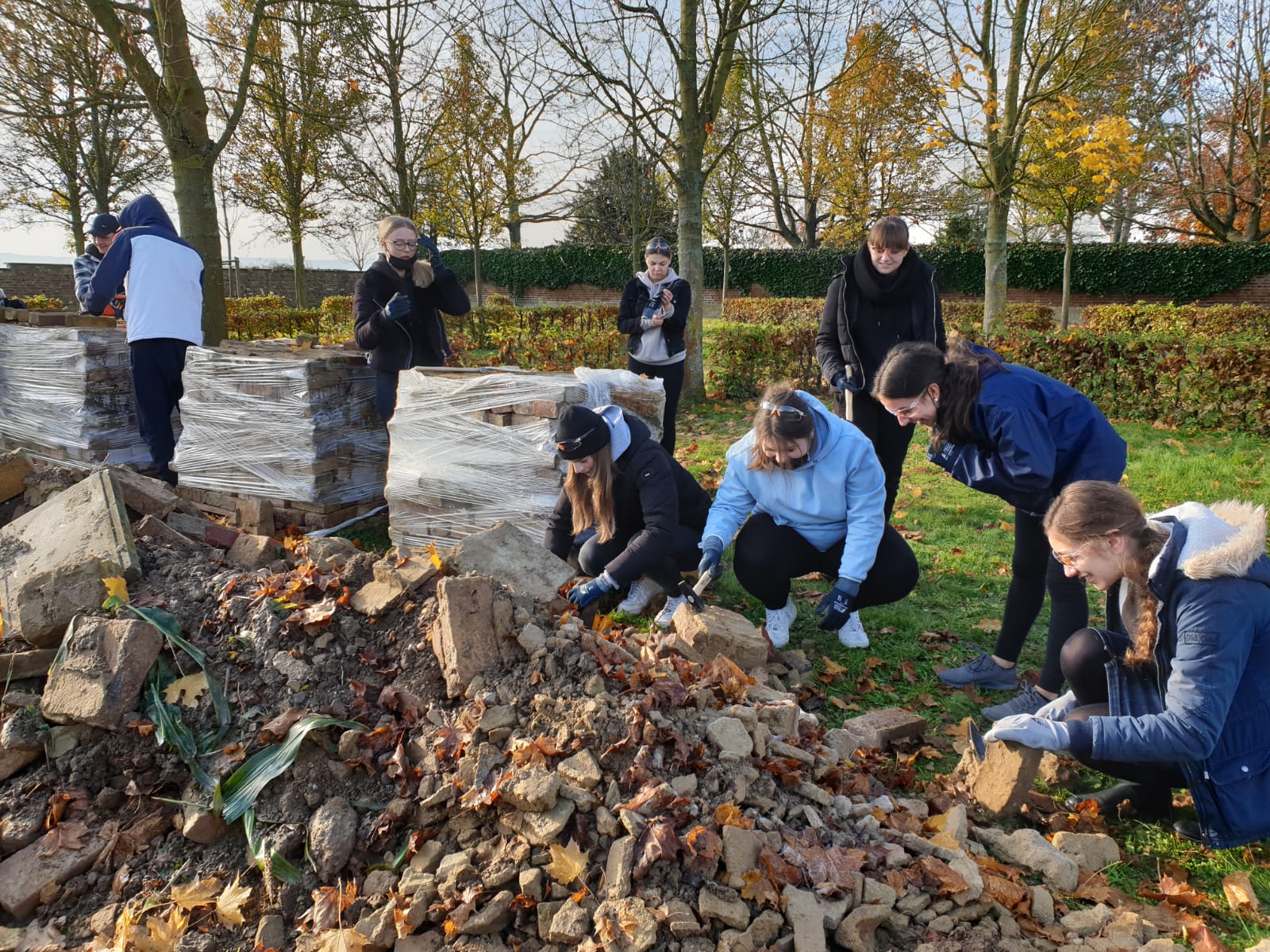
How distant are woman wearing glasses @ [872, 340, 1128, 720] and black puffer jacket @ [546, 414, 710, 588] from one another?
3.59 ft

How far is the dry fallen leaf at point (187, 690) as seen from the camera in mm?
2660

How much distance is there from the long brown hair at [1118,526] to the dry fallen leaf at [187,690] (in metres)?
2.68

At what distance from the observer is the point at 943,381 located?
2809mm

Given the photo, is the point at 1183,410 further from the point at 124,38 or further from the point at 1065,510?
the point at 124,38

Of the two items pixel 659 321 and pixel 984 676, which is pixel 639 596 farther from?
pixel 659 321

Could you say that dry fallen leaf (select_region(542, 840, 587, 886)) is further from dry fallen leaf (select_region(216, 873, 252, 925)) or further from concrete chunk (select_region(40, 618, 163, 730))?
concrete chunk (select_region(40, 618, 163, 730))

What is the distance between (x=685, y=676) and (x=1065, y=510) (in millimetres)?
1263

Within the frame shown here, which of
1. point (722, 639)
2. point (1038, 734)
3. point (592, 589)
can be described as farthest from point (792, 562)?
point (1038, 734)

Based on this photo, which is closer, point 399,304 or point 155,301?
point 399,304

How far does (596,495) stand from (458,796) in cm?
155

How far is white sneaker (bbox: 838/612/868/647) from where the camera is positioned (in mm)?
3588

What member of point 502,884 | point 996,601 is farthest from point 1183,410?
point 502,884

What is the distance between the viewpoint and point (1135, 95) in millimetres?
14930

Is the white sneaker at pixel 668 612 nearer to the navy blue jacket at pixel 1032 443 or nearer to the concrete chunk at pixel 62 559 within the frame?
the navy blue jacket at pixel 1032 443
